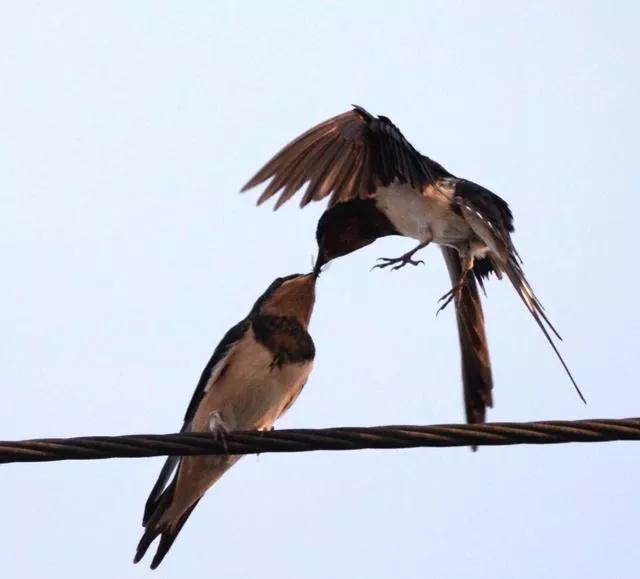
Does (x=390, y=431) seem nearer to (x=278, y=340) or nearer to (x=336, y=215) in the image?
(x=278, y=340)

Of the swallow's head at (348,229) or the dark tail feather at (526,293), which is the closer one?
the dark tail feather at (526,293)

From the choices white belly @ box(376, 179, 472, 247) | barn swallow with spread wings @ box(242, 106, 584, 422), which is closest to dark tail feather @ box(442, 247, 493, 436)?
barn swallow with spread wings @ box(242, 106, 584, 422)

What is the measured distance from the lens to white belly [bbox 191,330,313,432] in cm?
481

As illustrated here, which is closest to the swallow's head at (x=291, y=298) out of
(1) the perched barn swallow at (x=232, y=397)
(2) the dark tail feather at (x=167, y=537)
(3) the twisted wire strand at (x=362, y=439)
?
(1) the perched barn swallow at (x=232, y=397)

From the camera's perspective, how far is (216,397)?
483 cm

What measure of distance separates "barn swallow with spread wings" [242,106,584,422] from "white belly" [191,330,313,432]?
A: 742 mm

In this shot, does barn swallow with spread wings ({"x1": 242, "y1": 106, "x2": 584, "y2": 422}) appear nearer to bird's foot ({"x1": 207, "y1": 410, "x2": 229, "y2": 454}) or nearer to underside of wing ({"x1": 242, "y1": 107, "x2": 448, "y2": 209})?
underside of wing ({"x1": 242, "y1": 107, "x2": 448, "y2": 209})

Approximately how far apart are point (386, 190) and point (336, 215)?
0.65 meters

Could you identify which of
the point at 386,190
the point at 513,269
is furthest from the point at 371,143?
the point at 513,269

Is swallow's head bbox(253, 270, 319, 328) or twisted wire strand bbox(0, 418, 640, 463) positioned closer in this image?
twisted wire strand bbox(0, 418, 640, 463)

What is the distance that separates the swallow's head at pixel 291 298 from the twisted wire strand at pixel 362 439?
1.48 meters

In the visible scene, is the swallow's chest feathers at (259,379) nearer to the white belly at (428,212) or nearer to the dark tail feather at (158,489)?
the dark tail feather at (158,489)

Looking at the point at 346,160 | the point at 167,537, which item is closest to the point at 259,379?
the point at 167,537

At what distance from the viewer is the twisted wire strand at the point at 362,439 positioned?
346 cm
